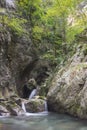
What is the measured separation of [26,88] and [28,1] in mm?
9494

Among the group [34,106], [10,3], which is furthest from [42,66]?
[34,106]

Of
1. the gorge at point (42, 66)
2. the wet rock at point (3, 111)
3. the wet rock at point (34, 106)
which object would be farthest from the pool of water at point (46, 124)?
the wet rock at point (34, 106)

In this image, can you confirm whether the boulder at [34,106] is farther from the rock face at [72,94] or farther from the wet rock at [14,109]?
the wet rock at [14,109]

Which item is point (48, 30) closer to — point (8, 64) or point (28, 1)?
point (28, 1)

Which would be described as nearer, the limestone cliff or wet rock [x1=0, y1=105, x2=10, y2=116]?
the limestone cliff

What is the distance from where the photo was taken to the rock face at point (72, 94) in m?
13.7

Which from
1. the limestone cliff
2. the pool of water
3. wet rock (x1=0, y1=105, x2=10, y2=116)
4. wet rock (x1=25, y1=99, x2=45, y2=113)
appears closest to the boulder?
wet rock (x1=25, y1=99, x2=45, y2=113)

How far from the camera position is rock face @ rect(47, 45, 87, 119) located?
13.7 m

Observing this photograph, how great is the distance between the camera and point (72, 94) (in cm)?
1491

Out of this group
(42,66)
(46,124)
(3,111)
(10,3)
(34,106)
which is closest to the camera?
(46,124)

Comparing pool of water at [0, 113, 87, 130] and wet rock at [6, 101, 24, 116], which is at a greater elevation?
wet rock at [6, 101, 24, 116]

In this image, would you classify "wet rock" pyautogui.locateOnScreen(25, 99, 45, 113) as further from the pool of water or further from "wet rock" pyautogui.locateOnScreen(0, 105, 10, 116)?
the pool of water

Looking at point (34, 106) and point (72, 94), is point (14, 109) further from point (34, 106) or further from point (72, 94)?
point (72, 94)

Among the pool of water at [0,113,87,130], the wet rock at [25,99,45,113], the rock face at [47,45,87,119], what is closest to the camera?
the pool of water at [0,113,87,130]
